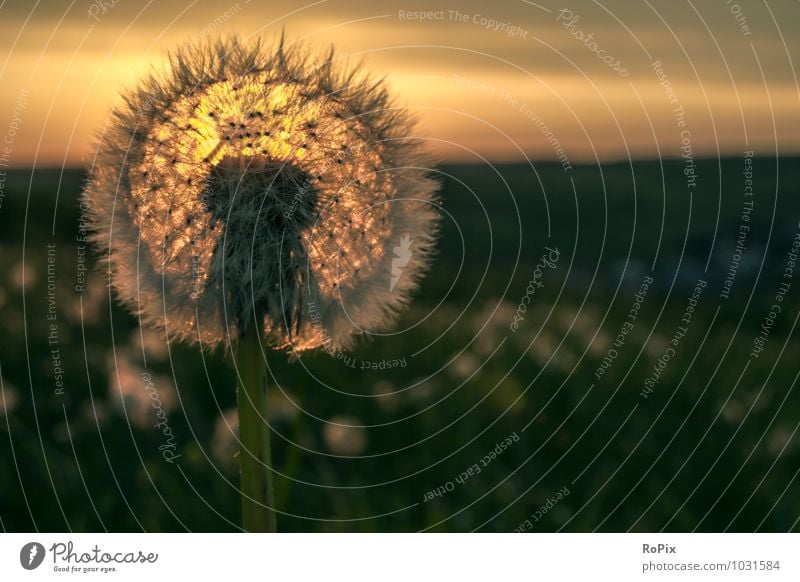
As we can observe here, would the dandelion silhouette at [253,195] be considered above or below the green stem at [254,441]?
above

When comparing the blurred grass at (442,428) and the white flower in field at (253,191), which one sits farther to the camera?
the blurred grass at (442,428)

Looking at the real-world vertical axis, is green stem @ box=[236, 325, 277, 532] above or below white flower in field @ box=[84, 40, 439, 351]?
below

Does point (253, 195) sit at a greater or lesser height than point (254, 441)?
greater

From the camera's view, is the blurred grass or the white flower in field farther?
the blurred grass

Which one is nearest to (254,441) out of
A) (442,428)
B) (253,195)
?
(253,195)

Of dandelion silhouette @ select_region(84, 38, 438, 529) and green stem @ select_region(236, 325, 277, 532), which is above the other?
dandelion silhouette @ select_region(84, 38, 438, 529)

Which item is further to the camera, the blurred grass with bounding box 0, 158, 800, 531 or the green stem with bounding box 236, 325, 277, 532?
the blurred grass with bounding box 0, 158, 800, 531

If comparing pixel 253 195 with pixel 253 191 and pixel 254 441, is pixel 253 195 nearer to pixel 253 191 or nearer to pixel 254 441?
pixel 253 191
